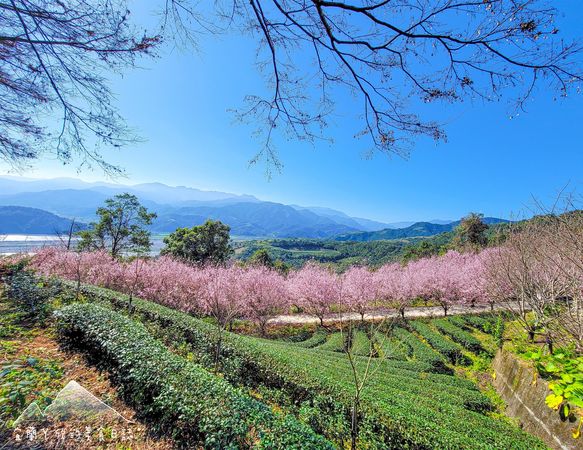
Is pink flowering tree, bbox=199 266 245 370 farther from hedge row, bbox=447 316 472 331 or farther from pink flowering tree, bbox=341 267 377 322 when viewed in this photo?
hedge row, bbox=447 316 472 331

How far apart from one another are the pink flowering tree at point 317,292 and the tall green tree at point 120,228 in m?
16.8

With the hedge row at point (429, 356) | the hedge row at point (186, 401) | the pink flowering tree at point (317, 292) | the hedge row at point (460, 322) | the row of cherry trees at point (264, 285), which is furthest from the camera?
the pink flowering tree at point (317, 292)

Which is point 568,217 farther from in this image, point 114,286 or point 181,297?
point 114,286

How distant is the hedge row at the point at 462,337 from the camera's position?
1337 cm

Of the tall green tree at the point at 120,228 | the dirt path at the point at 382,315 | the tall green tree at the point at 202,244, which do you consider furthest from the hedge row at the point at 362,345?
the tall green tree at the point at 120,228

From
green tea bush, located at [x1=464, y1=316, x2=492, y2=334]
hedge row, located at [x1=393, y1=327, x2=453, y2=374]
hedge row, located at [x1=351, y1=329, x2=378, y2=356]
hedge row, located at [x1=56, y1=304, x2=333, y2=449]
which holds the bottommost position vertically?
hedge row, located at [x1=351, y1=329, x2=378, y2=356]

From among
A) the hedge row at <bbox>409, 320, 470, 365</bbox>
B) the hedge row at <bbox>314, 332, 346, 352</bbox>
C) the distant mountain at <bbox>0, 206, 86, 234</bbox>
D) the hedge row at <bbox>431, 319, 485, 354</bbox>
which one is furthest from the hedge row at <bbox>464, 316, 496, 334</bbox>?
the distant mountain at <bbox>0, 206, 86, 234</bbox>

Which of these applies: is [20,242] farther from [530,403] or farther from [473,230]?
[473,230]

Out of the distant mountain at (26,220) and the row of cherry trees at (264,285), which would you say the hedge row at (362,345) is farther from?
the distant mountain at (26,220)

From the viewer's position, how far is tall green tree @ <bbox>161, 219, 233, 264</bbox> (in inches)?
1075

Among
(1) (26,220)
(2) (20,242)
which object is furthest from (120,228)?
(1) (26,220)

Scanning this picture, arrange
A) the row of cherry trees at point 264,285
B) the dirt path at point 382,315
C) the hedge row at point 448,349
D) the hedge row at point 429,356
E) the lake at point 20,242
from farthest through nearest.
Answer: the dirt path at point 382,315 → the row of cherry trees at point 264,285 → the lake at point 20,242 → the hedge row at point 448,349 → the hedge row at point 429,356

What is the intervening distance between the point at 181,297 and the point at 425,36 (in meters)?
20.6

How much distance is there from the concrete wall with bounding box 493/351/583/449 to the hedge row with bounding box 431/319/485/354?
4.44 meters
